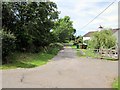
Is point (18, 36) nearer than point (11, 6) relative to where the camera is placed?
No

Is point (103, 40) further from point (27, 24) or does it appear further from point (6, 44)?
point (6, 44)

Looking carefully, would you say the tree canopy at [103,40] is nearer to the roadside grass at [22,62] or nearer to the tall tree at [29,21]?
the tall tree at [29,21]

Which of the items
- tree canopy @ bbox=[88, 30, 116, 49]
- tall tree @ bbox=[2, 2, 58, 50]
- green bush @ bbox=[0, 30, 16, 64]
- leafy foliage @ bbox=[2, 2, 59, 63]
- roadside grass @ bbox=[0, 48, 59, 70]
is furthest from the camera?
tree canopy @ bbox=[88, 30, 116, 49]

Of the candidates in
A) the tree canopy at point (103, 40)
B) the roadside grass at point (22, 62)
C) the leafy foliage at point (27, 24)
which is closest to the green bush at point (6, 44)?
the leafy foliage at point (27, 24)

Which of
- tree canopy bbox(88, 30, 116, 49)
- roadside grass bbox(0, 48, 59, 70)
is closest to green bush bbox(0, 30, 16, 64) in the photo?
roadside grass bbox(0, 48, 59, 70)

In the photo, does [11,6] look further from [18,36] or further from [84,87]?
[84,87]

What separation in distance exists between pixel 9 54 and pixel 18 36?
21.8 ft

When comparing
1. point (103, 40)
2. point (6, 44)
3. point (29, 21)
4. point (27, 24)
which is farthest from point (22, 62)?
point (103, 40)

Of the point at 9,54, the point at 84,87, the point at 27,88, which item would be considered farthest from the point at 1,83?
the point at 9,54

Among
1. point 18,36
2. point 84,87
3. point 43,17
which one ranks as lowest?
point 84,87

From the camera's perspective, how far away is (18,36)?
24.7m

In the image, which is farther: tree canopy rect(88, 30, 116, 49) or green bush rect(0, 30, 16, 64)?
tree canopy rect(88, 30, 116, 49)

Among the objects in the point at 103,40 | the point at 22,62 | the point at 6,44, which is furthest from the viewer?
the point at 103,40

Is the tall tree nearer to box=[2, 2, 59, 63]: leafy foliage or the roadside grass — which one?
box=[2, 2, 59, 63]: leafy foliage
